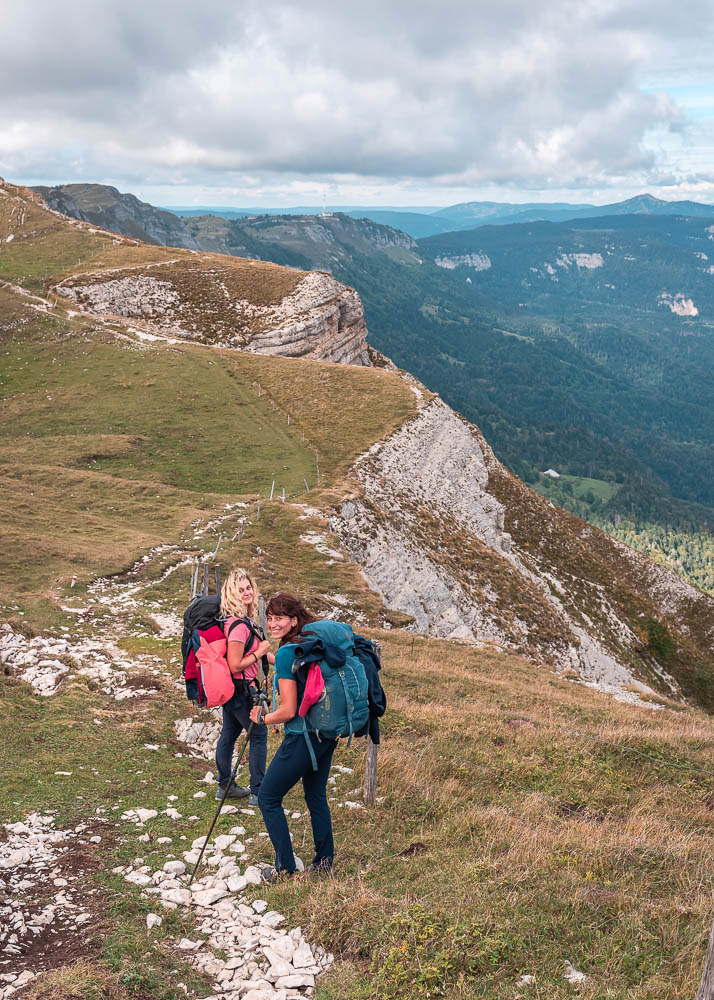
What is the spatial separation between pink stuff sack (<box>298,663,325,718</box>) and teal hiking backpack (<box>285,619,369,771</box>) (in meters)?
0.03

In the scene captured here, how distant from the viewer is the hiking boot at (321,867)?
814 cm

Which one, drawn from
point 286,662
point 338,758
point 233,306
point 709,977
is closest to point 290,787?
point 286,662

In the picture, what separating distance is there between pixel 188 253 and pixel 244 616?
101599 mm

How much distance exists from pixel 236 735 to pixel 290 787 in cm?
309

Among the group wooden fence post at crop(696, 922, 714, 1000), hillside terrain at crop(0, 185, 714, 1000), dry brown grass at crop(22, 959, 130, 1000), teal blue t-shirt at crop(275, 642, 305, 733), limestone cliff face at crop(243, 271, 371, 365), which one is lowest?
hillside terrain at crop(0, 185, 714, 1000)

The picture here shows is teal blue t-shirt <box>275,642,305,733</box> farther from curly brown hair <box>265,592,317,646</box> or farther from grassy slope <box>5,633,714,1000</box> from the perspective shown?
grassy slope <box>5,633,714,1000</box>

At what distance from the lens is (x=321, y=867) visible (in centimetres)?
822

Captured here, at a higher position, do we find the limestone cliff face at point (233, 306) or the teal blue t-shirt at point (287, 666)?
the limestone cliff face at point (233, 306)

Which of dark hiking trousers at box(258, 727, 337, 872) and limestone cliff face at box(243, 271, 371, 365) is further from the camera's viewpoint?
limestone cliff face at box(243, 271, 371, 365)

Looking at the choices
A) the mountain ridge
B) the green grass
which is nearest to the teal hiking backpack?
the green grass

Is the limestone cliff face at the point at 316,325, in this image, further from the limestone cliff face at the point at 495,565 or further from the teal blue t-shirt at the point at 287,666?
the teal blue t-shirt at the point at 287,666

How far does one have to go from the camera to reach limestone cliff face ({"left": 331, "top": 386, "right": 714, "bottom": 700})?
40906 mm

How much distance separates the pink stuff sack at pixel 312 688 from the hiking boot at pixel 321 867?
2.34m

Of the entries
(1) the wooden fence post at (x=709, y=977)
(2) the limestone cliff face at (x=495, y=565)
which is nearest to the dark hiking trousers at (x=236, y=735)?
(1) the wooden fence post at (x=709, y=977)
